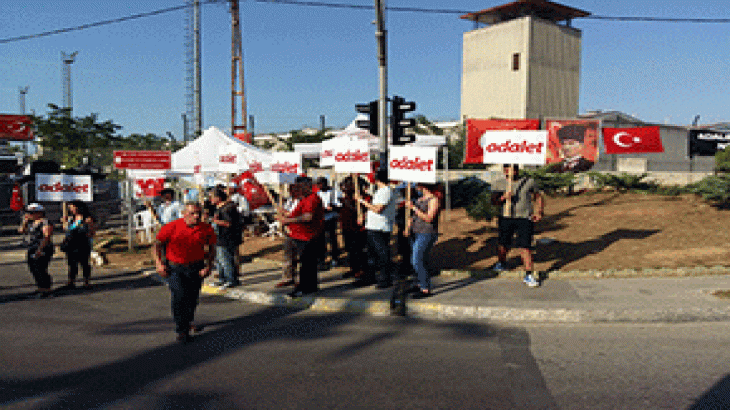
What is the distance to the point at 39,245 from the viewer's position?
8.77 m

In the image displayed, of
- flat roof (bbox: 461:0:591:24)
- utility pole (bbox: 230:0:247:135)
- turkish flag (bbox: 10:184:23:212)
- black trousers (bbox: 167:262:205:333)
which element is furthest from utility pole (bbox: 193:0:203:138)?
black trousers (bbox: 167:262:205:333)

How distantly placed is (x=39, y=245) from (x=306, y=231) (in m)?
4.33

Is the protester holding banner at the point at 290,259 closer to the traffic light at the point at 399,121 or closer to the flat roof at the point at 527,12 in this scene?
the traffic light at the point at 399,121

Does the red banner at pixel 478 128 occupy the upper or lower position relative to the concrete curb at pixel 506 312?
upper

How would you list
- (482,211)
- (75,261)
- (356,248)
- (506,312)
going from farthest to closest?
(482,211)
(75,261)
(356,248)
(506,312)

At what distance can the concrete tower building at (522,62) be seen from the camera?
42.4 meters

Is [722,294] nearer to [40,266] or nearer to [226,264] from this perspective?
[226,264]

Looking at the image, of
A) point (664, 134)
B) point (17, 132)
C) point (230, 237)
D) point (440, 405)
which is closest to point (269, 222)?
point (230, 237)

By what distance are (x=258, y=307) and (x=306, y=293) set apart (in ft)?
2.41

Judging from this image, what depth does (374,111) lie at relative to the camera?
1168 cm

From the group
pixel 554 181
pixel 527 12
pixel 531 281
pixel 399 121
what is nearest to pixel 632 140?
pixel 554 181

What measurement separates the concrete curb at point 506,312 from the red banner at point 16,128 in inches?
1274

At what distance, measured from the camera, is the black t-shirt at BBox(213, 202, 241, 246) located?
352 inches

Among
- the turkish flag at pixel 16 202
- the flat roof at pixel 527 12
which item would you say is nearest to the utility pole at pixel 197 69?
the turkish flag at pixel 16 202
